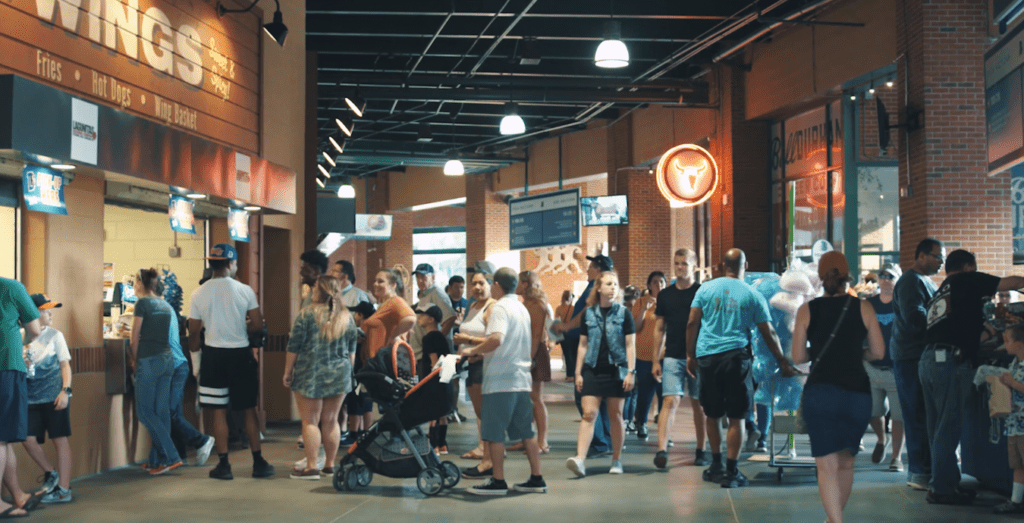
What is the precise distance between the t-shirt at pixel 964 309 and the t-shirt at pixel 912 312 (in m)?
0.43

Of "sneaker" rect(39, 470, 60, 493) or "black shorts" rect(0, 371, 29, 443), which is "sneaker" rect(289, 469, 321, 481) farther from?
"black shorts" rect(0, 371, 29, 443)

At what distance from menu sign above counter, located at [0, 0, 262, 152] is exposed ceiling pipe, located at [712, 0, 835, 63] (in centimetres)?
697

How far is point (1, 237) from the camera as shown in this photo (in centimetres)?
783

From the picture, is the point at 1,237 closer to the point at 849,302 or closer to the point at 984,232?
the point at 849,302

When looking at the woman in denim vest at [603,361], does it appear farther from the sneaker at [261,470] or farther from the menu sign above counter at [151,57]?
the menu sign above counter at [151,57]

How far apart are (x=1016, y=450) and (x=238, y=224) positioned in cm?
776

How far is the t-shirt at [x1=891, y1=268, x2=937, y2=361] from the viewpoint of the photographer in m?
7.64

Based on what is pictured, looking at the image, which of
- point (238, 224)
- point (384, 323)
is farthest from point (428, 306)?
point (238, 224)

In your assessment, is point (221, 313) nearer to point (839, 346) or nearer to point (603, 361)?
point (603, 361)

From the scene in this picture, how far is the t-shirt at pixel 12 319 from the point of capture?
6.60 m

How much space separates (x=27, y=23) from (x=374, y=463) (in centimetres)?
399

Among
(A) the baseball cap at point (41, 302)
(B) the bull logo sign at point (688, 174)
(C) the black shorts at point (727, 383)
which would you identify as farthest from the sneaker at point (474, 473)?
(B) the bull logo sign at point (688, 174)

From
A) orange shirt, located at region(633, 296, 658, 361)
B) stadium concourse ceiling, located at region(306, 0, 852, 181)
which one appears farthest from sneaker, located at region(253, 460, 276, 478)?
stadium concourse ceiling, located at region(306, 0, 852, 181)

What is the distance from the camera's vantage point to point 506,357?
7.41m
